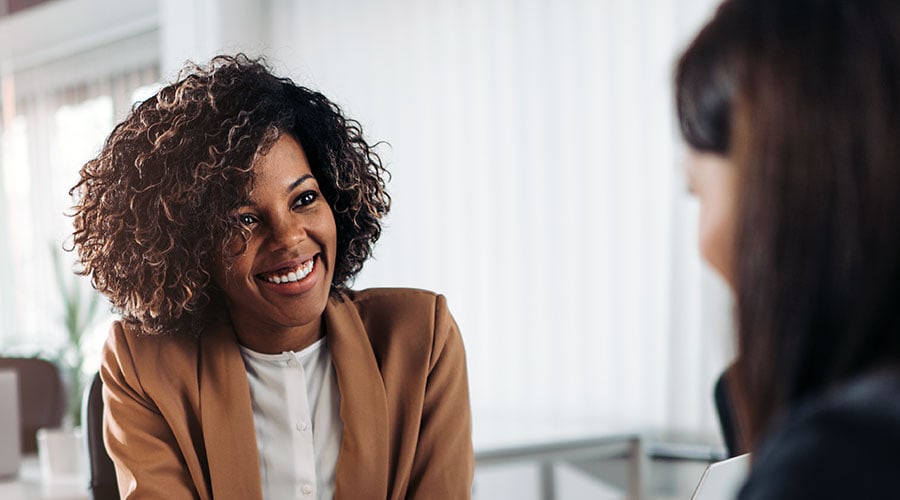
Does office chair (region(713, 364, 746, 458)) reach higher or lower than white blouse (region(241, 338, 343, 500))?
lower

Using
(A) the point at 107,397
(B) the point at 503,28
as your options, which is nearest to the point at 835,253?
(A) the point at 107,397

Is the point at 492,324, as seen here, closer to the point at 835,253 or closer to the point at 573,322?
the point at 573,322

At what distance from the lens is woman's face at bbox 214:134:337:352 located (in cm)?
141

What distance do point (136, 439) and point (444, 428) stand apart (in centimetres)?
43

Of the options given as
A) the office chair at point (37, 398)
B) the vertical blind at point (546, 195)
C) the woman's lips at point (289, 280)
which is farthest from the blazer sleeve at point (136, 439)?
the vertical blind at point (546, 195)

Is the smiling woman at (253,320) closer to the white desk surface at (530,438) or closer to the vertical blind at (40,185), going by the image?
the white desk surface at (530,438)

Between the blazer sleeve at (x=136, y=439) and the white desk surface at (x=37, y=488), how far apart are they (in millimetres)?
599

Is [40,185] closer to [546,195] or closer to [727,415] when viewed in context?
[546,195]

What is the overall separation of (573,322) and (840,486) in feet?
10.0

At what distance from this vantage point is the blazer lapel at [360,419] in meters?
1.47

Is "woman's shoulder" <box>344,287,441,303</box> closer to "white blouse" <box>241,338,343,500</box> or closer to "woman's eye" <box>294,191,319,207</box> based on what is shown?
"white blouse" <box>241,338,343,500</box>

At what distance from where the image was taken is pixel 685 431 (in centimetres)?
332

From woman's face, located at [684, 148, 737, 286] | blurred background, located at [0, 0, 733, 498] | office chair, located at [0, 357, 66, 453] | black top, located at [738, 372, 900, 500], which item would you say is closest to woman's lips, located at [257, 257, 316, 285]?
woman's face, located at [684, 148, 737, 286]

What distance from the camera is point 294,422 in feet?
4.97
